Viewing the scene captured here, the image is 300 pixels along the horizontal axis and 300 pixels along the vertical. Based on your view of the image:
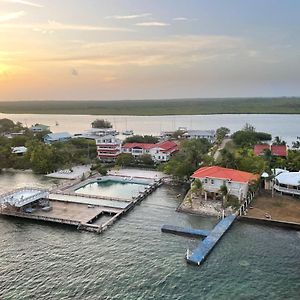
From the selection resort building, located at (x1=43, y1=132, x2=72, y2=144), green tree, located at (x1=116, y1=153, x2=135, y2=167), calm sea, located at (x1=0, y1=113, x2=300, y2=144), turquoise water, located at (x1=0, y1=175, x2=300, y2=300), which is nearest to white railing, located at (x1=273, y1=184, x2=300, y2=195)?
turquoise water, located at (x1=0, y1=175, x2=300, y2=300)

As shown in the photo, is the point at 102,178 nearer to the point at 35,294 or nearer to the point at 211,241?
the point at 211,241

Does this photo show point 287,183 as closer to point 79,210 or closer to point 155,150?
point 79,210

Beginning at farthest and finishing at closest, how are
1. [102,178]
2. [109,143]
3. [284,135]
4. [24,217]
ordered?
1. [284,135]
2. [109,143]
3. [102,178]
4. [24,217]

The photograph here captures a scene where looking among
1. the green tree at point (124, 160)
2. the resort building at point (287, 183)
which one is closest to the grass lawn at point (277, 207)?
the resort building at point (287, 183)

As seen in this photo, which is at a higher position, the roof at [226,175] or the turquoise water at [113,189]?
the roof at [226,175]

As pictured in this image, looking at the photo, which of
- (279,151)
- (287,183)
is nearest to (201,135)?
(279,151)

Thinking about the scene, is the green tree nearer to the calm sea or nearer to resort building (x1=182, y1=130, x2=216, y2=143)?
resort building (x1=182, y1=130, x2=216, y2=143)

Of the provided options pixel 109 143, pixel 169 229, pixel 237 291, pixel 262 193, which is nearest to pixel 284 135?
pixel 109 143

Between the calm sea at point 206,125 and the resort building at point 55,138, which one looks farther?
the calm sea at point 206,125

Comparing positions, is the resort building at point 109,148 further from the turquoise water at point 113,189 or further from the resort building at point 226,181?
the resort building at point 226,181
